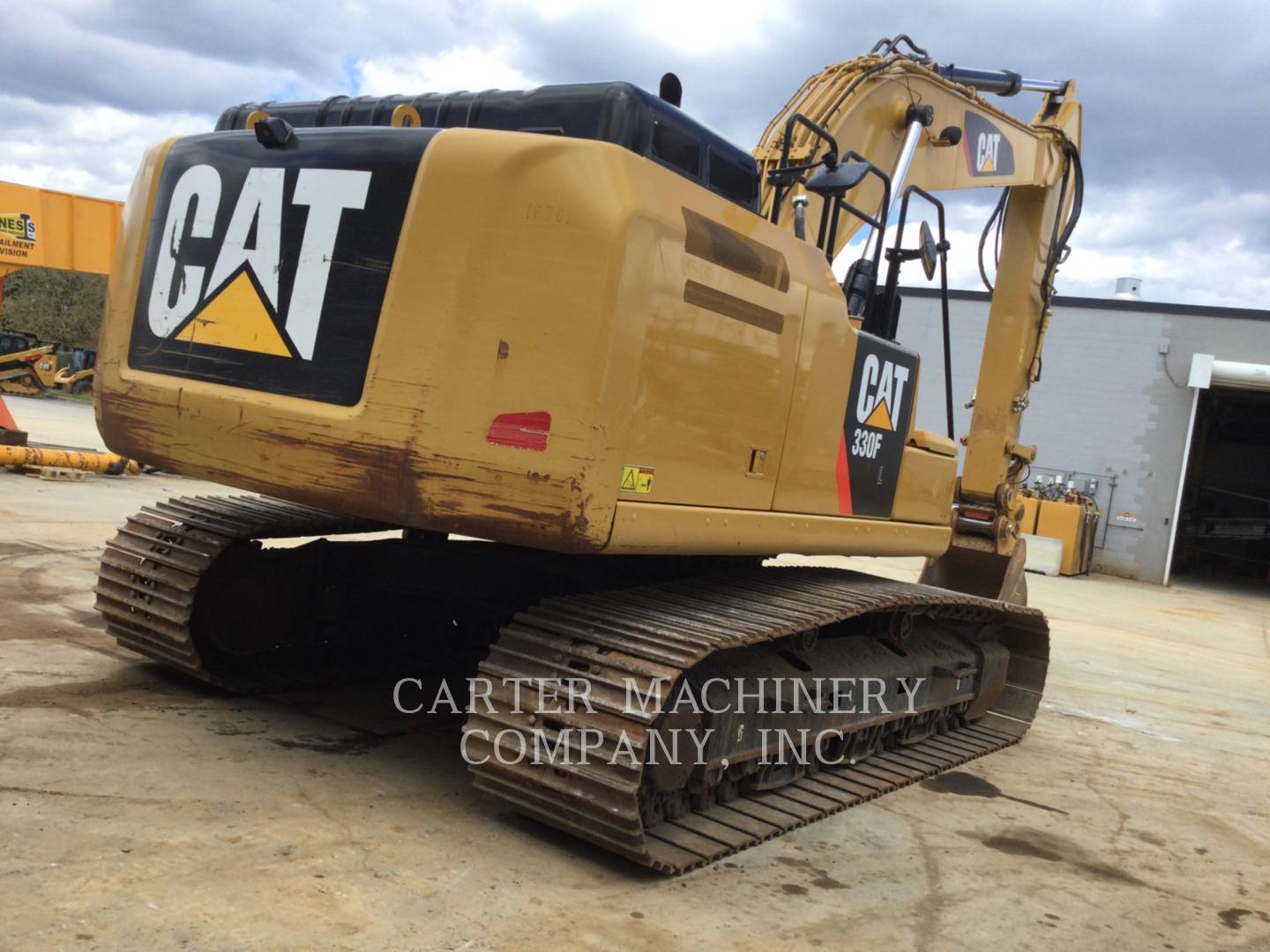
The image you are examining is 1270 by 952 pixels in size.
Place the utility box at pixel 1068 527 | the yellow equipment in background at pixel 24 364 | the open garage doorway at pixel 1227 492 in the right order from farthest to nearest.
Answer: the yellow equipment in background at pixel 24 364, the open garage doorway at pixel 1227 492, the utility box at pixel 1068 527

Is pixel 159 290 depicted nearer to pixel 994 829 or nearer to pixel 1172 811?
pixel 994 829

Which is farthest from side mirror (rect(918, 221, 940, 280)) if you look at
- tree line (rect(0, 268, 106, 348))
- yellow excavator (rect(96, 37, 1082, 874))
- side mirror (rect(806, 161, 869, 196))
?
tree line (rect(0, 268, 106, 348))

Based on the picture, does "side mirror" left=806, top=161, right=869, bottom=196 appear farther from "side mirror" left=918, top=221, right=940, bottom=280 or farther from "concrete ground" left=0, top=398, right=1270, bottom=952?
"concrete ground" left=0, top=398, right=1270, bottom=952

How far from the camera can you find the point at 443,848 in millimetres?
3715

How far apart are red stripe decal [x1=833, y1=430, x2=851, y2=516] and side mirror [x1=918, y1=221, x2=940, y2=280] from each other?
2.83 feet

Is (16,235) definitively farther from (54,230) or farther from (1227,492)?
(1227,492)

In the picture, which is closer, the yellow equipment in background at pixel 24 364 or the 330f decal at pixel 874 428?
the 330f decal at pixel 874 428

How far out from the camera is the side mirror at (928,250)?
5.04 meters

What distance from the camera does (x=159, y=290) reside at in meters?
4.26

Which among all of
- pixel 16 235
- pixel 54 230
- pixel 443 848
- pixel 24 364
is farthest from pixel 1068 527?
pixel 24 364

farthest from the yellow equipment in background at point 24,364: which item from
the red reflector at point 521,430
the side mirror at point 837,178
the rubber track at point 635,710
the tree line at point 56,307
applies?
the red reflector at point 521,430

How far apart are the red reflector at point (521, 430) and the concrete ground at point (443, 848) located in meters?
1.31

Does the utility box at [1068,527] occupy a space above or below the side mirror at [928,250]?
below

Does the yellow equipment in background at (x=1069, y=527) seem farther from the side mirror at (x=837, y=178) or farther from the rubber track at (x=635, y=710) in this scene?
the side mirror at (x=837, y=178)
